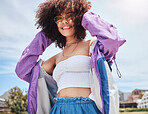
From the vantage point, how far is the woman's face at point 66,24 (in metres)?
2.01

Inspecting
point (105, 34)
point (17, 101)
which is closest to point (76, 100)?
point (105, 34)

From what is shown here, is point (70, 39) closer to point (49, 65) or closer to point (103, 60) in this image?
point (49, 65)

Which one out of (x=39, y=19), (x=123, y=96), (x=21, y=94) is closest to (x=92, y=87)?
(x=39, y=19)

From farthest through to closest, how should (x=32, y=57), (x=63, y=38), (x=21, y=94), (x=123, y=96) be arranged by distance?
(x=123, y=96)
(x=21, y=94)
(x=63, y=38)
(x=32, y=57)

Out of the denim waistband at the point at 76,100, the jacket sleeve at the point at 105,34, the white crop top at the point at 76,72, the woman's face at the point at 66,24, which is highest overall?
the woman's face at the point at 66,24

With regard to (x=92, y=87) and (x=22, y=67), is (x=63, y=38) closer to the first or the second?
(x=22, y=67)

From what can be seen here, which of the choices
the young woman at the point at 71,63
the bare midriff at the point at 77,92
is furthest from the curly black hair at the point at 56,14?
the bare midriff at the point at 77,92

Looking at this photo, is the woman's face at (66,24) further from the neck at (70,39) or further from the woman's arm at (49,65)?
the woman's arm at (49,65)

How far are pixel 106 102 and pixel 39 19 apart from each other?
1.17 meters

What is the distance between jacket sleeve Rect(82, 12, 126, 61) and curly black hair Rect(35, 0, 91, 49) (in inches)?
10.0

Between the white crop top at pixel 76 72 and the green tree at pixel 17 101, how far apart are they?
755 inches

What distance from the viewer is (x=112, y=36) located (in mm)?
1574

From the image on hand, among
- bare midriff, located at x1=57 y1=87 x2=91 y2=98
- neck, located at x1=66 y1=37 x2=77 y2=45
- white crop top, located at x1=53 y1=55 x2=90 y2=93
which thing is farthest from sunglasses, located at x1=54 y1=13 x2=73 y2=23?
bare midriff, located at x1=57 y1=87 x2=91 y2=98

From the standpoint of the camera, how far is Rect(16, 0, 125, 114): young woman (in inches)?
62.8
